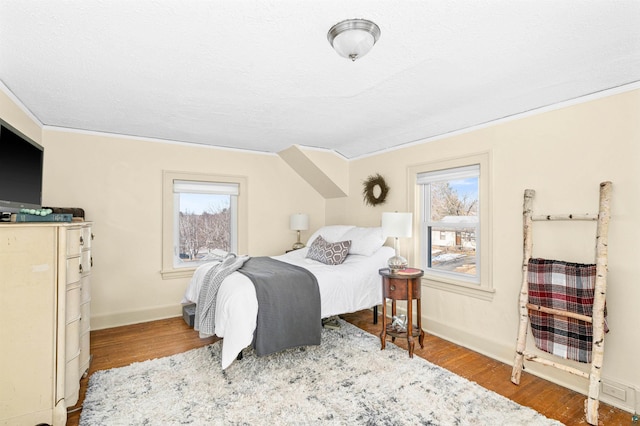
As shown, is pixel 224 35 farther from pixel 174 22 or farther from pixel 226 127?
pixel 226 127

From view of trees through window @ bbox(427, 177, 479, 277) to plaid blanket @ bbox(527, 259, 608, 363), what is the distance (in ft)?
2.61

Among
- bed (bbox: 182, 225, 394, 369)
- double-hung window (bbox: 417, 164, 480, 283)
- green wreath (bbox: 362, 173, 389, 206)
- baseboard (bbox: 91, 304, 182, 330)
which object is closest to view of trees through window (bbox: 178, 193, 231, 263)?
baseboard (bbox: 91, 304, 182, 330)

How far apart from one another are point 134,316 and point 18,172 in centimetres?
243

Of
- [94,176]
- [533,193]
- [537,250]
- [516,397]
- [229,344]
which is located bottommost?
[516,397]

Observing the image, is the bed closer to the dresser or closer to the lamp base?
the lamp base

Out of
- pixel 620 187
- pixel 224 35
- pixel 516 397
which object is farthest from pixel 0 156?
pixel 620 187

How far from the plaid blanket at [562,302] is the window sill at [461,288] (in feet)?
1.64

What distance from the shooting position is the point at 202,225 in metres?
4.55

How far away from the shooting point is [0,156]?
Answer: 1.89 meters

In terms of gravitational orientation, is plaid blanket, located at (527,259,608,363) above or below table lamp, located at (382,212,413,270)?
below

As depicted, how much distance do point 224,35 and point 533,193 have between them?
2.64 meters

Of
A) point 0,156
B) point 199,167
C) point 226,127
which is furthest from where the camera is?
point 199,167

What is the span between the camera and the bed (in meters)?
2.65

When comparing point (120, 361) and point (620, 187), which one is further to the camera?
point (120, 361)
